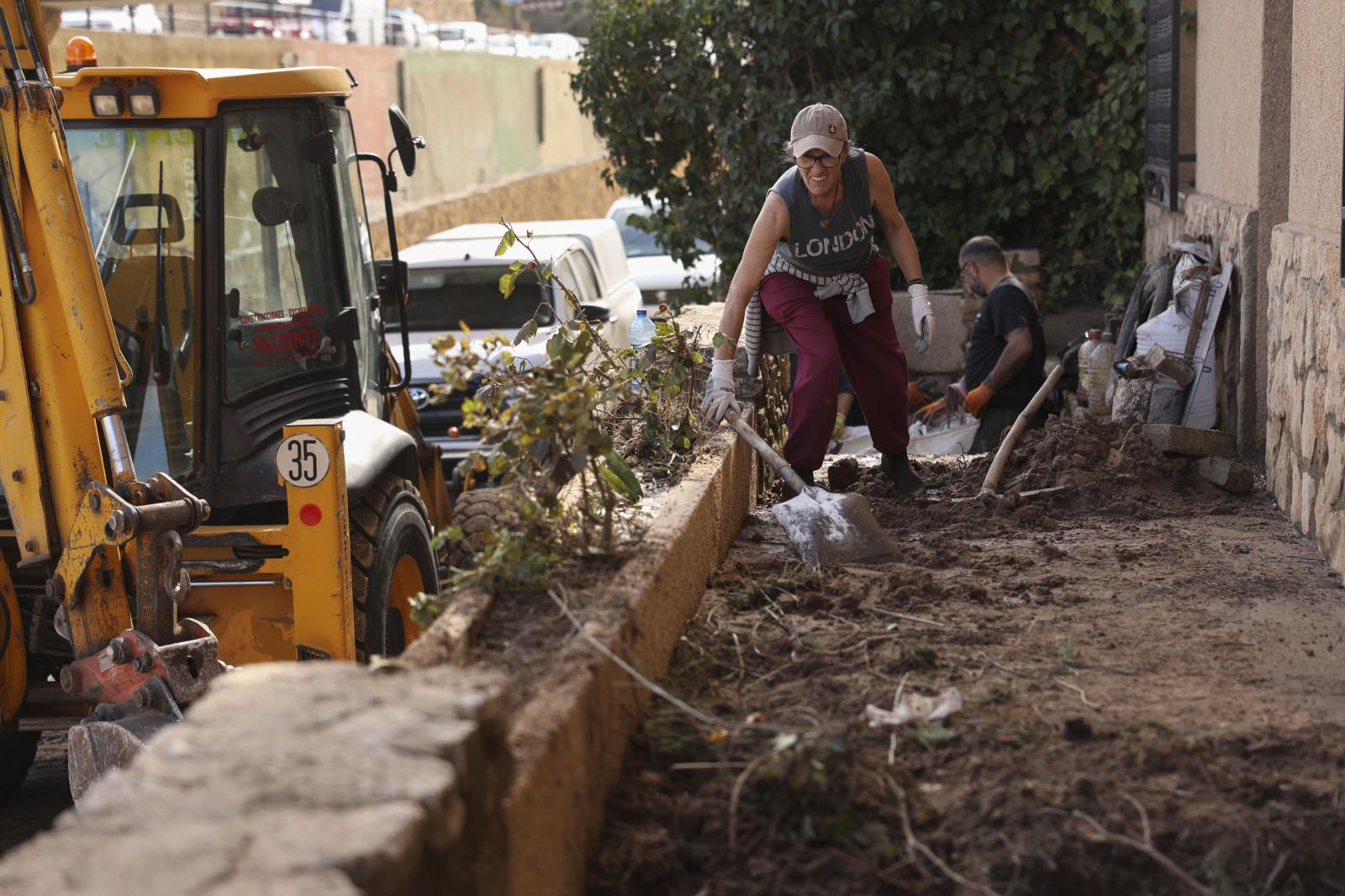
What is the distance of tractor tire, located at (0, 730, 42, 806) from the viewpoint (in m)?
5.55

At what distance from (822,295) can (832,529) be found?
4.37 feet

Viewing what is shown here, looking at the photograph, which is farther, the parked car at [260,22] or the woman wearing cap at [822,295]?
the parked car at [260,22]

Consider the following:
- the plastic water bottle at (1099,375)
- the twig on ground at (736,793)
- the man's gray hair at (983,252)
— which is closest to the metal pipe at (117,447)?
the twig on ground at (736,793)

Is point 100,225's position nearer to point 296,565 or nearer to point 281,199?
point 281,199

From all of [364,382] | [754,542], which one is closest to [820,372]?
[754,542]

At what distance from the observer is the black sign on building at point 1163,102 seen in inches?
354

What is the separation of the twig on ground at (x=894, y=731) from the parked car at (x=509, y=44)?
3501cm

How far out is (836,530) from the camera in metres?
5.03

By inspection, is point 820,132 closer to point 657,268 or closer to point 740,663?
point 740,663

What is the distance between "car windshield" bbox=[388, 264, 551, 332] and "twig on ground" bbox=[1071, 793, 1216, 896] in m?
8.69

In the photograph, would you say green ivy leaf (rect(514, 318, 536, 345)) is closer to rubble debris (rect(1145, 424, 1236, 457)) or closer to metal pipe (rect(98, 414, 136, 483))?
metal pipe (rect(98, 414, 136, 483))

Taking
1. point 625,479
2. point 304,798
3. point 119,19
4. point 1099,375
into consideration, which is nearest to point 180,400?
point 625,479

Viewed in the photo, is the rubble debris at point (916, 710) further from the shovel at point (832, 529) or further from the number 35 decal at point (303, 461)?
the number 35 decal at point (303, 461)

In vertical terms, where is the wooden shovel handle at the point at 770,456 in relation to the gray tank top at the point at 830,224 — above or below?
below
